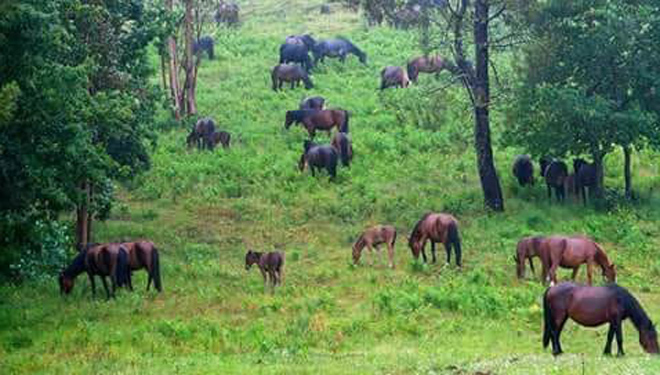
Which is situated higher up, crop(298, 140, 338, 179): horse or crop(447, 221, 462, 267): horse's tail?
crop(298, 140, 338, 179): horse

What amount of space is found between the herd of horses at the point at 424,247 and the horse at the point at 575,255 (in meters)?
0.03

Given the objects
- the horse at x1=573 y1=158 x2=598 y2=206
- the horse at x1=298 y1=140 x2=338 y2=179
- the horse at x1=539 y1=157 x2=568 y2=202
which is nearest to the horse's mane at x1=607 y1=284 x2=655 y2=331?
the horse at x1=573 y1=158 x2=598 y2=206

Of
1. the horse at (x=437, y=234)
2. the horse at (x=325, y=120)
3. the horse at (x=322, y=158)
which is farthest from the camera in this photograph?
the horse at (x=325, y=120)

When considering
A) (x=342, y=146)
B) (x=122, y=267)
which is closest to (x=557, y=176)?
(x=342, y=146)

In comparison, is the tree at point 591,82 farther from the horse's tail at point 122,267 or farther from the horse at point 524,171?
the horse's tail at point 122,267

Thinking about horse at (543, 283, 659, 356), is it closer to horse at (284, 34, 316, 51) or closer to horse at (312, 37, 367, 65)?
horse at (284, 34, 316, 51)

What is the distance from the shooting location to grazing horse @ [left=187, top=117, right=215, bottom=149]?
134 feet

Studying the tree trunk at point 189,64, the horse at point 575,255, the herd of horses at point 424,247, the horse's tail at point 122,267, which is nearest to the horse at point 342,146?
the herd of horses at point 424,247

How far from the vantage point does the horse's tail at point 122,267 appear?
25.3 metres

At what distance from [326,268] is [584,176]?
11.6 metres

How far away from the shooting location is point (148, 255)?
25609 mm

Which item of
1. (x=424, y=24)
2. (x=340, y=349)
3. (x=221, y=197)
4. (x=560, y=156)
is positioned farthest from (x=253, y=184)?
(x=340, y=349)

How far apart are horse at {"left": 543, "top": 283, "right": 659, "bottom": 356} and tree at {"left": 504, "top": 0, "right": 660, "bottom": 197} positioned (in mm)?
14396

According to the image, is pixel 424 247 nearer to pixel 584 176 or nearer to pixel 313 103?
pixel 584 176
